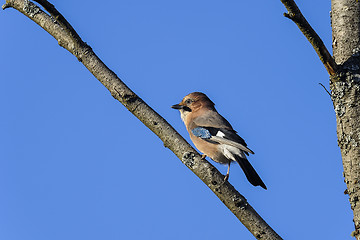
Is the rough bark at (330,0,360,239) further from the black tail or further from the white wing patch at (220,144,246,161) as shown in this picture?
the white wing patch at (220,144,246,161)

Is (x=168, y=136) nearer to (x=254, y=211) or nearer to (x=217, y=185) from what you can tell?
(x=217, y=185)

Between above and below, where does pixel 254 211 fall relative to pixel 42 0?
below

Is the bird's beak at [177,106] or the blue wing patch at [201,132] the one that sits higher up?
the bird's beak at [177,106]

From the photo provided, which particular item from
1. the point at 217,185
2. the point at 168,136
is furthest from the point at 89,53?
the point at 217,185

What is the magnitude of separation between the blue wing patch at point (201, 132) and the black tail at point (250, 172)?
79cm

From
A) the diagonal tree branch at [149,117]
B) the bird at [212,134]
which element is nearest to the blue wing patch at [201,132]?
the bird at [212,134]

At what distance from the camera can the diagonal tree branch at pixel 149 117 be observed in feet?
13.4

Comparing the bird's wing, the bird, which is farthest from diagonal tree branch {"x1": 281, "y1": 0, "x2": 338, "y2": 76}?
the bird's wing

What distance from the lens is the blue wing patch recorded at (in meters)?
7.24

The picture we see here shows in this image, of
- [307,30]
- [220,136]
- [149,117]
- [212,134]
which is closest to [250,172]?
[220,136]

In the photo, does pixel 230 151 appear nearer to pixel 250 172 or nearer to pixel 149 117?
pixel 250 172

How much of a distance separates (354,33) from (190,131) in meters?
3.82

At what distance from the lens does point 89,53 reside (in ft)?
16.1

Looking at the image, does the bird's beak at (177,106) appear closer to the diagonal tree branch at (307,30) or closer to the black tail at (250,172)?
the black tail at (250,172)
